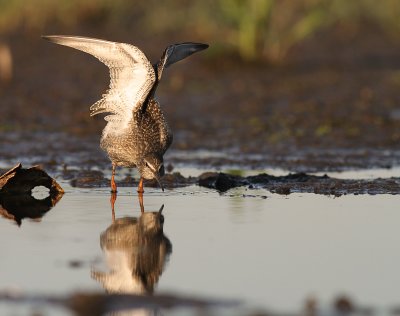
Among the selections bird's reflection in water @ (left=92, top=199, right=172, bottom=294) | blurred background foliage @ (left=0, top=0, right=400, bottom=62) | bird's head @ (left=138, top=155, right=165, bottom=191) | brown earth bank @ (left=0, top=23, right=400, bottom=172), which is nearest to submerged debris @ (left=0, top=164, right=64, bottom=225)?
bird's head @ (left=138, top=155, right=165, bottom=191)

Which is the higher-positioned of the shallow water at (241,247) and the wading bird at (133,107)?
the wading bird at (133,107)

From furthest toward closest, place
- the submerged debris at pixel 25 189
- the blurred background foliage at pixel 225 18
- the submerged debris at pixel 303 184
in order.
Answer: the blurred background foliage at pixel 225 18, the submerged debris at pixel 303 184, the submerged debris at pixel 25 189

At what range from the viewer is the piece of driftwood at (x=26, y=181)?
1009cm

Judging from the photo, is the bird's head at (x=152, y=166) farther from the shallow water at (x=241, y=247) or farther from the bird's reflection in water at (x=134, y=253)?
the bird's reflection in water at (x=134, y=253)

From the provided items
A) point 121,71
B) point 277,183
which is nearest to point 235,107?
point 277,183

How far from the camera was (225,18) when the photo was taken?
18.7 m

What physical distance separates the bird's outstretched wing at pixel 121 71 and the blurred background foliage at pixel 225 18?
794 cm

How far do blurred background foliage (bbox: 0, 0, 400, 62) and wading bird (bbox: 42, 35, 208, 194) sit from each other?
25.7ft

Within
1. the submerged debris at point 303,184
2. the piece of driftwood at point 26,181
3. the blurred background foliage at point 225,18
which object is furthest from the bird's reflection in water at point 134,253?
the blurred background foliage at point 225,18

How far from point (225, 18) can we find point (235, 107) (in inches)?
120

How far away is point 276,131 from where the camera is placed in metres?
14.6

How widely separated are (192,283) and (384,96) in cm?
1067

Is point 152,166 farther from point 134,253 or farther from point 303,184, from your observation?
point 134,253

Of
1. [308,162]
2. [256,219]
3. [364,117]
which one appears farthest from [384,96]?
[256,219]
